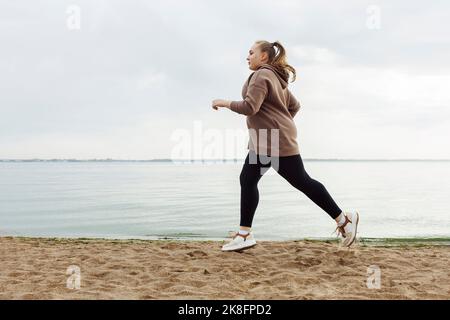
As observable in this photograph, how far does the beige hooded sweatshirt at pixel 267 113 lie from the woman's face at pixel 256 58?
77mm

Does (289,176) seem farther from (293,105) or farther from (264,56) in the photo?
(264,56)

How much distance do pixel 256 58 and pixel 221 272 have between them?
7.52ft

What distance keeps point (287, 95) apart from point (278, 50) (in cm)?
50

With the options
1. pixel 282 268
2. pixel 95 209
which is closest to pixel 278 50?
pixel 282 268

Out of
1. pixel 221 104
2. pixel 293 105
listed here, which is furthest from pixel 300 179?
pixel 221 104

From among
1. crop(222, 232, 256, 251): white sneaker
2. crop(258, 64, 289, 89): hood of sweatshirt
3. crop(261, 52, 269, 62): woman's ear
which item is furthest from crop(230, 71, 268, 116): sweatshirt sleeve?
crop(222, 232, 256, 251): white sneaker

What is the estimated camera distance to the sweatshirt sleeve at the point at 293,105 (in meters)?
5.41

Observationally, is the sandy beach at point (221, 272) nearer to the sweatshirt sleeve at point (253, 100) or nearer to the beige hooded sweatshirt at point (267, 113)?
the beige hooded sweatshirt at point (267, 113)

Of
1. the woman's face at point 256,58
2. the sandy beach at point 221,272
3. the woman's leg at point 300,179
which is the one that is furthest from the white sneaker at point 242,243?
the woman's face at point 256,58

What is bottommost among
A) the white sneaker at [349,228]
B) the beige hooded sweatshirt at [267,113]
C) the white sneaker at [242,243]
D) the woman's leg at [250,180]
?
the white sneaker at [242,243]

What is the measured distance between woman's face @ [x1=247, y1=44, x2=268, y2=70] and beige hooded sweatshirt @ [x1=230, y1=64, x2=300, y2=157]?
77 mm

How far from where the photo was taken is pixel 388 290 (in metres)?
3.87
